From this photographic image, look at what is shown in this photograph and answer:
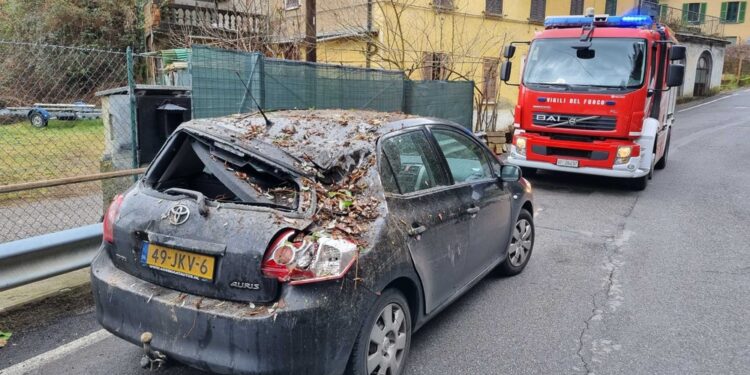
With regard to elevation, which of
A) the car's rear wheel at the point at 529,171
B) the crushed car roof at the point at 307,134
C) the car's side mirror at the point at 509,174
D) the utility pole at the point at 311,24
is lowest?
the car's rear wheel at the point at 529,171

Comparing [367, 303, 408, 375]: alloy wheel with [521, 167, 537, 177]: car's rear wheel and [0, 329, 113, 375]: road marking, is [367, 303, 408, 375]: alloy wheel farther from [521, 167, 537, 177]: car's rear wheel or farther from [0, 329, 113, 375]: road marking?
[521, 167, 537, 177]: car's rear wheel

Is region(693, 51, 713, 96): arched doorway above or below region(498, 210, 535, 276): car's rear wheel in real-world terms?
above

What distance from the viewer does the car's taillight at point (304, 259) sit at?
2580mm

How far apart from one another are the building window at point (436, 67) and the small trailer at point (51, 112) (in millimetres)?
7892

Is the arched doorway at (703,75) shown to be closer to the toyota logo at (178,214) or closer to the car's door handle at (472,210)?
the car's door handle at (472,210)

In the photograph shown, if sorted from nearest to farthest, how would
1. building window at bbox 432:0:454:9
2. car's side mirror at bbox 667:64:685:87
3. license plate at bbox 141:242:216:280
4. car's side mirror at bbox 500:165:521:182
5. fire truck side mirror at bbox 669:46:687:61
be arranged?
license plate at bbox 141:242:216:280, car's side mirror at bbox 500:165:521:182, car's side mirror at bbox 667:64:685:87, fire truck side mirror at bbox 669:46:687:61, building window at bbox 432:0:454:9

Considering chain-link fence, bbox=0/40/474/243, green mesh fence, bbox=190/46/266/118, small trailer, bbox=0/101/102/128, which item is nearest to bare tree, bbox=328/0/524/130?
chain-link fence, bbox=0/40/474/243

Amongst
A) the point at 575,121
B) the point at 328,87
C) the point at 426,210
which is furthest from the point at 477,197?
the point at 575,121

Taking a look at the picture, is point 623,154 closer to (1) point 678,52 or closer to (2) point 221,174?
(1) point 678,52

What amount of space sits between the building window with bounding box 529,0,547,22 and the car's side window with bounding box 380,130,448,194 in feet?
68.9

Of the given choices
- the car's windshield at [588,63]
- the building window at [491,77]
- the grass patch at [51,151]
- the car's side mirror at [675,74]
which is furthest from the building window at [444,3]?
the grass patch at [51,151]

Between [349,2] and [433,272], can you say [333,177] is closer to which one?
[433,272]

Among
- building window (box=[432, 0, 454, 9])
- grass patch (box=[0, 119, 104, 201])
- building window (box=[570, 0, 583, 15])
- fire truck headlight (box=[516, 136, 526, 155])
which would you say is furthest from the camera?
building window (box=[570, 0, 583, 15])

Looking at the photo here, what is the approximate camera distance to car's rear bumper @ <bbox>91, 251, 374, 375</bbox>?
100 inches
